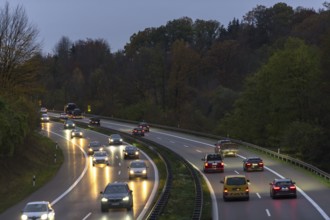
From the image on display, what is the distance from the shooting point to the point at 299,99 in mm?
88875

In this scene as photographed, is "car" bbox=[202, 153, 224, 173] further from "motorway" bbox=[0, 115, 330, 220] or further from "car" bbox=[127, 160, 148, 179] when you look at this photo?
"car" bbox=[127, 160, 148, 179]

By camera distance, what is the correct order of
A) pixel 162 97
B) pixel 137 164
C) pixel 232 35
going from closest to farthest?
1. pixel 137 164
2. pixel 162 97
3. pixel 232 35

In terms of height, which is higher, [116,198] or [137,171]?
[116,198]

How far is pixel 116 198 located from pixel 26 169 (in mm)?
25549

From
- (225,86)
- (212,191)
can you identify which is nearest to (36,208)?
(212,191)

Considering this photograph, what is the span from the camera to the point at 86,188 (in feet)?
152

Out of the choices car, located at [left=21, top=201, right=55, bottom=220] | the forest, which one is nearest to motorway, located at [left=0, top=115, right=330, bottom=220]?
car, located at [left=21, top=201, right=55, bottom=220]

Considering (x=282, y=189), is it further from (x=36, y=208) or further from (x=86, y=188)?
(x=86, y=188)

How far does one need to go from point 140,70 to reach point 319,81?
76.3 metres

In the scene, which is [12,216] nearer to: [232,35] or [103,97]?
[103,97]

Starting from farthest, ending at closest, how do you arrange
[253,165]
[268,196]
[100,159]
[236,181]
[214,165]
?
1. [100,159]
2. [214,165]
3. [253,165]
4. [268,196]
5. [236,181]

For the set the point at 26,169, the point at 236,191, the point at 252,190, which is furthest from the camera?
the point at 26,169

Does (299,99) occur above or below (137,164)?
above

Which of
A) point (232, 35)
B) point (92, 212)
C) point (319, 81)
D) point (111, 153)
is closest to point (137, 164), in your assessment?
point (92, 212)
